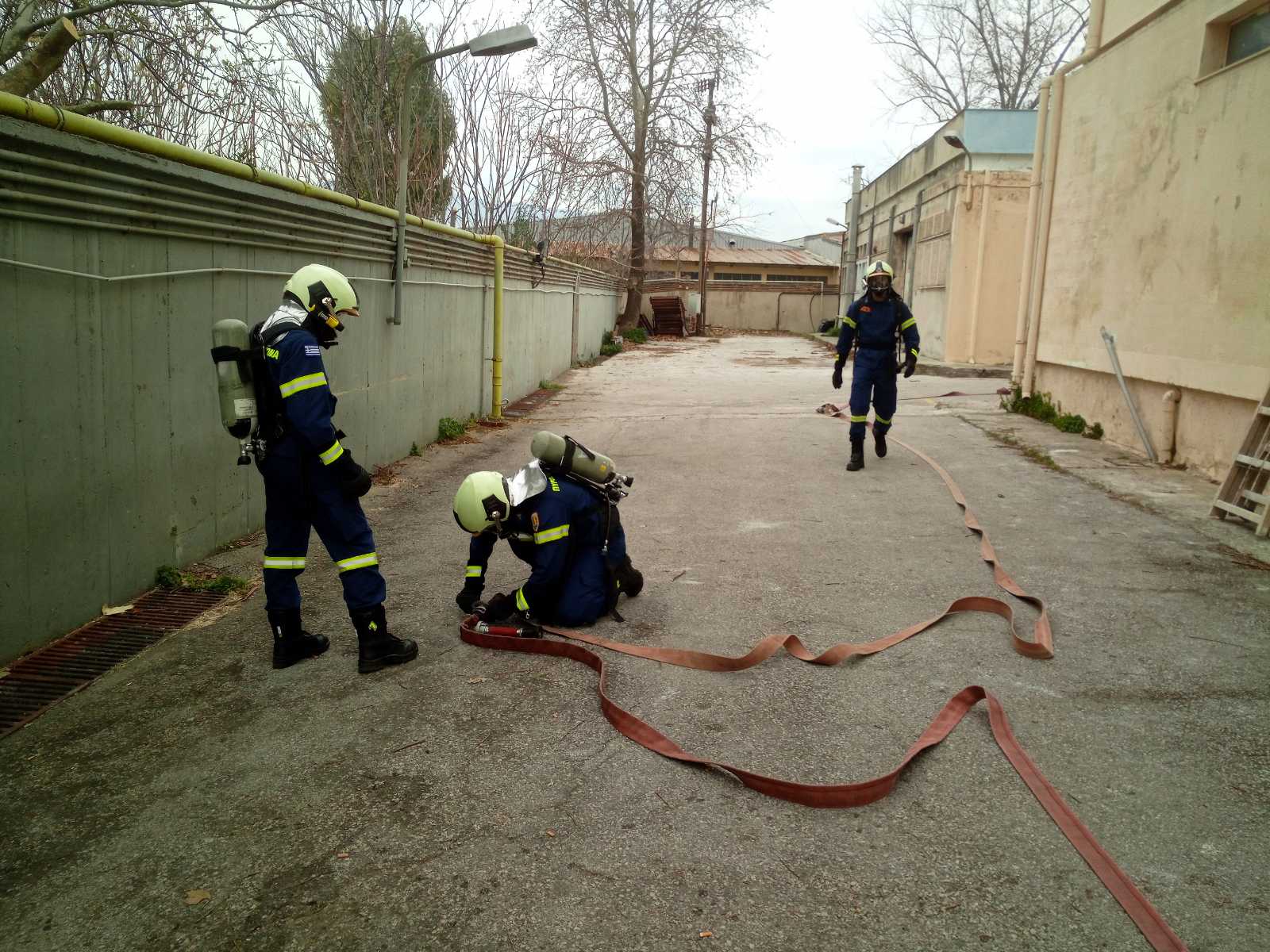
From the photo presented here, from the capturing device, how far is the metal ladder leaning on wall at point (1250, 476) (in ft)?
21.3

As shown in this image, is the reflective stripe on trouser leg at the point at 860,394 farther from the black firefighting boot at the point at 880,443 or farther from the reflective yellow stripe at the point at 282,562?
the reflective yellow stripe at the point at 282,562

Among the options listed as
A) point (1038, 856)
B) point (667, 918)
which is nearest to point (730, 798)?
point (667, 918)

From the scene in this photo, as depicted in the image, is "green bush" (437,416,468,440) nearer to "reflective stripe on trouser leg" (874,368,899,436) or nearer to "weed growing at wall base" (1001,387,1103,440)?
"reflective stripe on trouser leg" (874,368,899,436)

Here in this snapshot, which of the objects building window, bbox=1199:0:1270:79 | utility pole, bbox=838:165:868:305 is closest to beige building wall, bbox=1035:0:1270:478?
building window, bbox=1199:0:1270:79

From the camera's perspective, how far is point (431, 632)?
464 cm

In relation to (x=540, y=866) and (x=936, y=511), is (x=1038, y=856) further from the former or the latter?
(x=936, y=511)

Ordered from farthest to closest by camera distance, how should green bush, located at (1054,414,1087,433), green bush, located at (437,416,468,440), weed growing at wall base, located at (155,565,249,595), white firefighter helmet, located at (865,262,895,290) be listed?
green bush, located at (1054,414,1087,433)
green bush, located at (437,416,468,440)
white firefighter helmet, located at (865,262,895,290)
weed growing at wall base, located at (155,565,249,595)

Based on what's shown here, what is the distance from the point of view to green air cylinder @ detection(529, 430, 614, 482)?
174 inches

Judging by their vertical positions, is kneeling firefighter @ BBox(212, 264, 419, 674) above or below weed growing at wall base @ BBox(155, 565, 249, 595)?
above

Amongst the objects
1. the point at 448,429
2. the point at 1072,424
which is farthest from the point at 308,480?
the point at 1072,424

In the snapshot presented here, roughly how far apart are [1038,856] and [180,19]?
9.73 metres

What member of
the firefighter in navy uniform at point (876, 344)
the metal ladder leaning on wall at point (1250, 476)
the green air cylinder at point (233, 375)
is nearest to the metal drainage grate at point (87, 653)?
the green air cylinder at point (233, 375)

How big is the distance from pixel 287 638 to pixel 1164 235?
8.71m

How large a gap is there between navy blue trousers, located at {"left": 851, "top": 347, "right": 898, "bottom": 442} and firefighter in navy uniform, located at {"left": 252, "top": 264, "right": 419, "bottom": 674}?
18.7 feet
